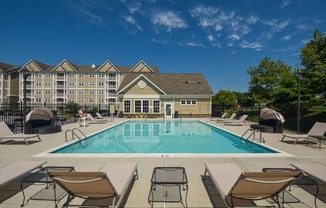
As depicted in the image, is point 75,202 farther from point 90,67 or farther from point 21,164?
point 90,67

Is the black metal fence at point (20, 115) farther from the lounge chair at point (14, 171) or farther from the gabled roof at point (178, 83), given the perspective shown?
the lounge chair at point (14, 171)

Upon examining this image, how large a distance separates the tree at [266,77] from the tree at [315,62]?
1384cm

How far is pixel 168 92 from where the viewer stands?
31.1m

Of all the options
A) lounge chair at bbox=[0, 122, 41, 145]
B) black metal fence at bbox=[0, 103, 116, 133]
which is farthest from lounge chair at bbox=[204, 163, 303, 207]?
black metal fence at bbox=[0, 103, 116, 133]

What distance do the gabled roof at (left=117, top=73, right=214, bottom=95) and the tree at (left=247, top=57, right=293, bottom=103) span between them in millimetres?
9089

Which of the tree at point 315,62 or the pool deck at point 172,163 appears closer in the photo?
the pool deck at point 172,163

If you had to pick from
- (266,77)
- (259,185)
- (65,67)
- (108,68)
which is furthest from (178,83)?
(65,67)

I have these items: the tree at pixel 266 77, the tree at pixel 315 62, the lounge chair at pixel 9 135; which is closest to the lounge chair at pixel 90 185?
the lounge chair at pixel 9 135

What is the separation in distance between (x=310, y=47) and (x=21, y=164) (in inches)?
974

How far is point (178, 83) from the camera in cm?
3369

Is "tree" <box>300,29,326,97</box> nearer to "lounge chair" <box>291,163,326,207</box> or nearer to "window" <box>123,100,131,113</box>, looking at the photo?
"lounge chair" <box>291,163,326,207</box>

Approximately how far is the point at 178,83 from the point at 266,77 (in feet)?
50.6

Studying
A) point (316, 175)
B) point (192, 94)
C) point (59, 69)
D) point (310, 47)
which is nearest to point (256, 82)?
point (192, 94)

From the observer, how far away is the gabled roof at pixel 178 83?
3114cm
